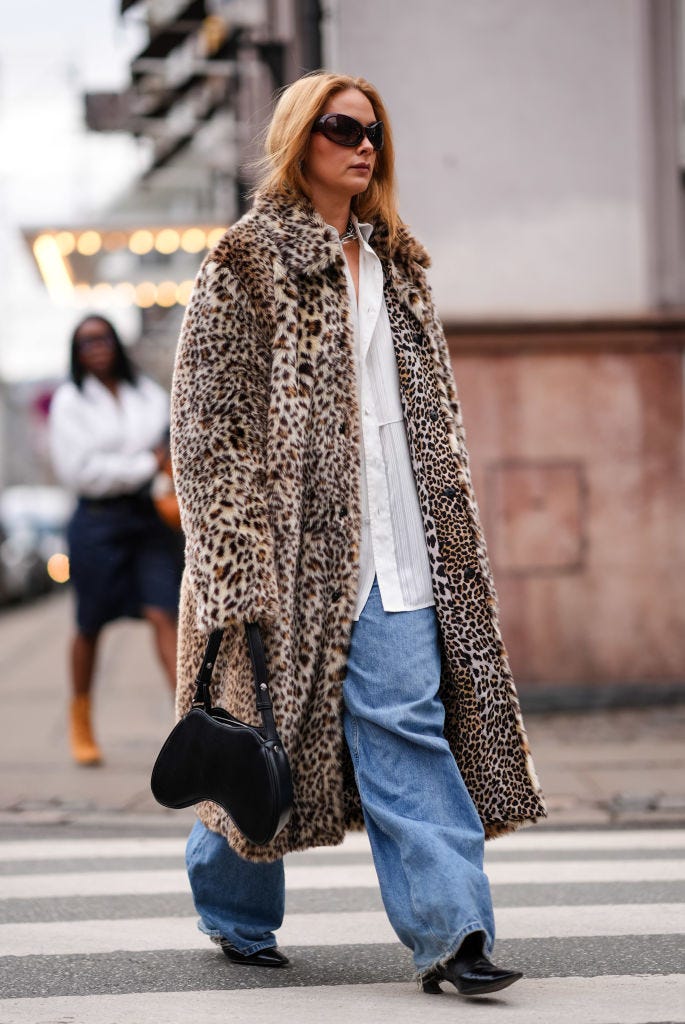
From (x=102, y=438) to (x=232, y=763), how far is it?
4.12 metres

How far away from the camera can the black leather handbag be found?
3352 mm

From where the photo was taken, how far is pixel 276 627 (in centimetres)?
360

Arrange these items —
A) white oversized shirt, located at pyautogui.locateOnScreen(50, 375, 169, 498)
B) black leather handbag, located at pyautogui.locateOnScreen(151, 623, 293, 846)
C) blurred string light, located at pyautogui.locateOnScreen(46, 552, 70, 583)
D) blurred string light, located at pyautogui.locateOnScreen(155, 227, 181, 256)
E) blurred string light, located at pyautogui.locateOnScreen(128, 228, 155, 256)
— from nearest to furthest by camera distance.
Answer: black leather handbag, located at pyautogui.locateOnScreen(151, 623, 293, 846), white oversized shirt, located at pyautogui.locateOnScreen(50, 375, 169, 498), blurred string light, located at pyautogui.locateOnScreen(46, 552, 70, 583), blurred string light, located at pyautogui.locateOnScreen(128, 228, 155, 256), blurred string light, located at pyautogui.locateOnScreen(155, 227, 181, 256)

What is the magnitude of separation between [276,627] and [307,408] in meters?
0.50

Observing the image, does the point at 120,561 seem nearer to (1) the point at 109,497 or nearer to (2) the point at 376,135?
(1) the point at 109,497

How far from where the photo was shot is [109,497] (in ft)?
24.2

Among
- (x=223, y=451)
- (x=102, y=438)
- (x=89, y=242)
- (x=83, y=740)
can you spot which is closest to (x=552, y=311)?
(x=102, y=438)

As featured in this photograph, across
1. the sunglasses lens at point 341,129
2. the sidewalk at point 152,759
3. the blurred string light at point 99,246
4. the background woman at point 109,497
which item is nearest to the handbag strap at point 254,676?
the sunglasses lens at point 341,129

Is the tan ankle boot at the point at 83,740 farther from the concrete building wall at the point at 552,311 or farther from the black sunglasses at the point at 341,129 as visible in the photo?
the black sunglasses at the point at 341,129

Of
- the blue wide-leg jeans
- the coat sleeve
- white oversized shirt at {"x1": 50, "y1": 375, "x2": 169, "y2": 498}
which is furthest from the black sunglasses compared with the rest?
white oversized shirt at {"x1": 50, "y1": 375, "x2": 169, "y2": 498}

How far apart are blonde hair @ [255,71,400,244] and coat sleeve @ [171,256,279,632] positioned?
0.29 m

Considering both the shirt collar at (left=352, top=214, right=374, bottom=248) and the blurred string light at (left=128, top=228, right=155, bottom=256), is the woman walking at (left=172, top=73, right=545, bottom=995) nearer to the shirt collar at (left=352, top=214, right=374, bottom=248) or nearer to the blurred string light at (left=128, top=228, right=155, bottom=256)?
the shirt collar at (left=352, top=214, right=374, bottom=248)

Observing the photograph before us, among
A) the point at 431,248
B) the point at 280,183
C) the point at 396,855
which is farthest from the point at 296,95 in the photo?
the point at 431,248

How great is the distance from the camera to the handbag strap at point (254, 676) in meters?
3.48
